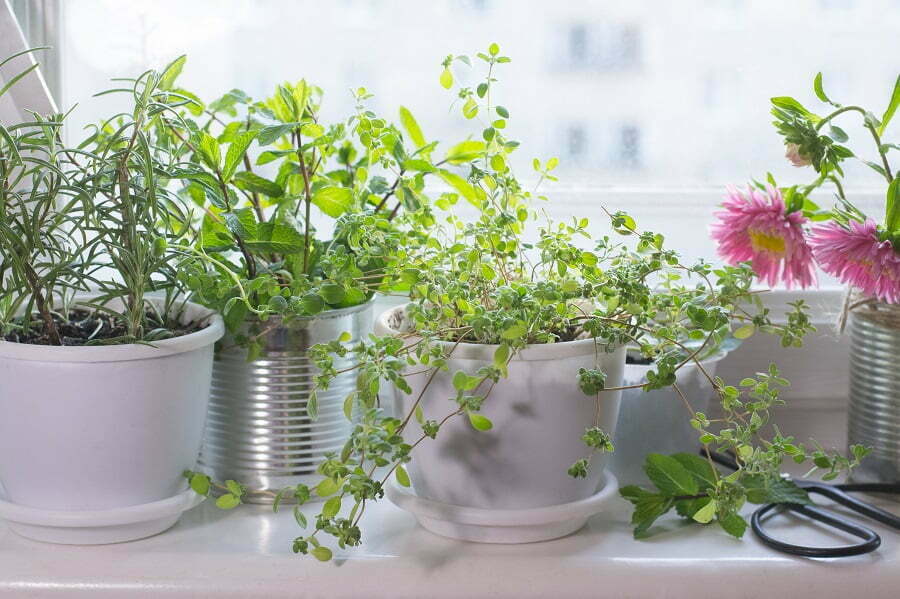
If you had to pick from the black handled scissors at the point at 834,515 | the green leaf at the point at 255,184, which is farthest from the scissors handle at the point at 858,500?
the green leaf at the point at 255,184

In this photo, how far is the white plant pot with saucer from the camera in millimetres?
683

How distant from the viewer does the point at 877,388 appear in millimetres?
843

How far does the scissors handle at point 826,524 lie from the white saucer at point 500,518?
121 millimetres

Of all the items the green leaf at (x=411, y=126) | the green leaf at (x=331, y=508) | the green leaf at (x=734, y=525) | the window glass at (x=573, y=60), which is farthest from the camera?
the window glass at (x=573, y=60)

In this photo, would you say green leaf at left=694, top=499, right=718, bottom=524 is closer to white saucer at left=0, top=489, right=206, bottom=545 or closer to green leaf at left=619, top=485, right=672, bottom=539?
green leaf at left=619, top=485, right=672, bottom=539

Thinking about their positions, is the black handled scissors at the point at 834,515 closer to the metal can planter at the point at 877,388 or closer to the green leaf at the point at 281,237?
the metal can planter at the point at 877,388

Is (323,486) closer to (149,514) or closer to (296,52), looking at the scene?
(149,514)

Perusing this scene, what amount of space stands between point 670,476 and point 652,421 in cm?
8

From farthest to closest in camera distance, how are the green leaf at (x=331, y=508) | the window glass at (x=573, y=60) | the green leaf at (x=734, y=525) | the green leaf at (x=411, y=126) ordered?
the window glass at (x=573, y=60), the green leaf at (x=411, y=126), the green leaf at (x=734, y=525), the green leaf at (x=331, y=508)

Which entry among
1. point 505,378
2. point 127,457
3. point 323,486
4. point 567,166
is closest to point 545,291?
point 505,378

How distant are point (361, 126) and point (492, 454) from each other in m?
0.27

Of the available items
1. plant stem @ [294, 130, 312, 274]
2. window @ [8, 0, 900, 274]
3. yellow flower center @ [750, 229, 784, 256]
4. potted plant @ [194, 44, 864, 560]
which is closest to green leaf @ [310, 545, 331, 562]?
potted plant @ [194, 44, 864, 560]

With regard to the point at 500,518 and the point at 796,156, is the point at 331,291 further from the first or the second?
the point at 796,156

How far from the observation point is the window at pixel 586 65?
1041 millimetres
